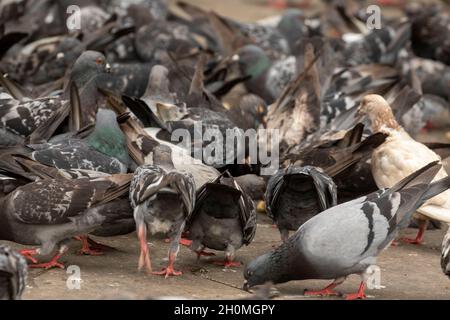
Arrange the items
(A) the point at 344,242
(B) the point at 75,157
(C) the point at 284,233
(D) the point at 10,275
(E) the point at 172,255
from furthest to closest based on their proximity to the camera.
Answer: (B) the point at 75,157 < (C) the point at 284,233 < (E) the point at 172,255 < (A) the point at 344,242 < (D) the point at 10,275

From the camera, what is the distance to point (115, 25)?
11914 millimetres

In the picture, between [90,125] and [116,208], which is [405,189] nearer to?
[116,208]

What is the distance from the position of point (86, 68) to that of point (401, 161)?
10.1ft

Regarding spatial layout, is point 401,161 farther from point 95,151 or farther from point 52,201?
point 52,201

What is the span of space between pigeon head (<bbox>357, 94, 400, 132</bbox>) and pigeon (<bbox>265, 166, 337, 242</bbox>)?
1073 millimetres

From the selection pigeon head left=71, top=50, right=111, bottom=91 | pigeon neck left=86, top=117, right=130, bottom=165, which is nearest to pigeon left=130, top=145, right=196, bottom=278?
pigeon neck left=86, top=117, right=130, bottom=165

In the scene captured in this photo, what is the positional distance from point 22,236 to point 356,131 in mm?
2811

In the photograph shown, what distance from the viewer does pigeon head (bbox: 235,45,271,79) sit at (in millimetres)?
11867

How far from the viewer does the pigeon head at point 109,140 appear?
7.93 meters

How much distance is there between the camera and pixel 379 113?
8.28 meters

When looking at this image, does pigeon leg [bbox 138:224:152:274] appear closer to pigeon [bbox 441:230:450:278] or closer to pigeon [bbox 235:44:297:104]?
pigeon [bbox 441:230:450:278]

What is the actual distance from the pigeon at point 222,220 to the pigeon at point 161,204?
0.21 m

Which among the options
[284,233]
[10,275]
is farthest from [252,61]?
[10,275]

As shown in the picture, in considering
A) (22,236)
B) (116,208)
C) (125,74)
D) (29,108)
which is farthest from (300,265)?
(125,74)
